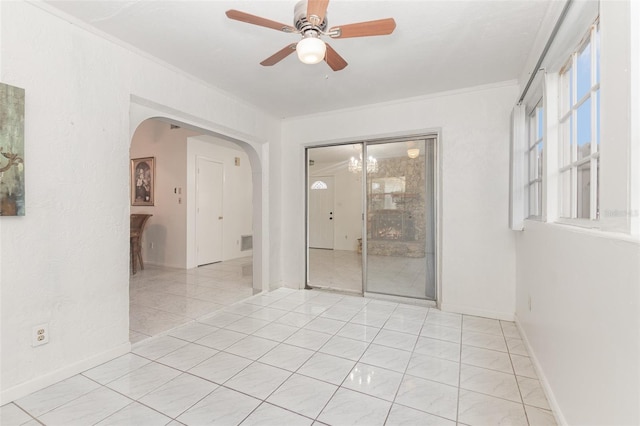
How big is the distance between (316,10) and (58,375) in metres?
2.77

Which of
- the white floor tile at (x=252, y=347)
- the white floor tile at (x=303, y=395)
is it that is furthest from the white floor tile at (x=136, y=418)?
the white floor tile at (x=252, y=347)

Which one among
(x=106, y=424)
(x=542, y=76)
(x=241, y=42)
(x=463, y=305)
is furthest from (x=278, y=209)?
(x=542, y=76)

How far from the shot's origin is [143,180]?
18.8 ft

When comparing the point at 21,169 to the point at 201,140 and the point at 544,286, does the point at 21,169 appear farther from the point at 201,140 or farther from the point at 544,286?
the point at 201,140

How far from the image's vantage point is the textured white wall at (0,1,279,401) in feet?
5.61

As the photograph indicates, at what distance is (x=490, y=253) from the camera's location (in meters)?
3.04

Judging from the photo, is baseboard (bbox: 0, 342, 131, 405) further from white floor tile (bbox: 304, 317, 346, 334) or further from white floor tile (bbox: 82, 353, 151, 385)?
white floor tile (bbox: 304, 317, 346, 334)

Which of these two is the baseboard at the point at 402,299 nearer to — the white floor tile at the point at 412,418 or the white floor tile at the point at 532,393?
the white floor tile at the point at 532,393

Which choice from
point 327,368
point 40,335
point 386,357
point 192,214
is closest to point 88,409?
point 40,335

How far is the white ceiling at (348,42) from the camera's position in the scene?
1834 millimetres

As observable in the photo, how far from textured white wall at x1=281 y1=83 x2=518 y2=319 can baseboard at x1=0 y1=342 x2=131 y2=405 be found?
10.5 ft

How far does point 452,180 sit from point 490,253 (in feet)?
2.92

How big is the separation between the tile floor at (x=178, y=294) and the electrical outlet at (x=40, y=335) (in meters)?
0.71

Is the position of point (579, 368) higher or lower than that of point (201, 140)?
lower
